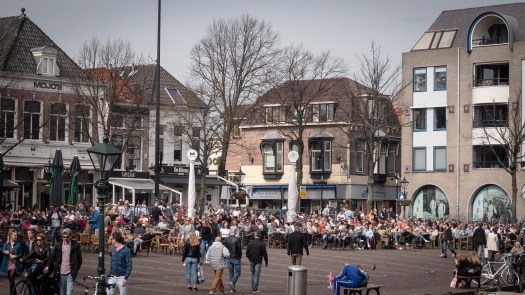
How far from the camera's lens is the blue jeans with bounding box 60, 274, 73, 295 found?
872 inches

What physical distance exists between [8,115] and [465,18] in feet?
111

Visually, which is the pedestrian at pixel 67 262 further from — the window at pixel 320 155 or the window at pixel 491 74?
the window at pixel 320 155

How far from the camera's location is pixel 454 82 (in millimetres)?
70688

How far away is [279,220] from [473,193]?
23.0 meters

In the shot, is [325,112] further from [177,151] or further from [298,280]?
[298,280]

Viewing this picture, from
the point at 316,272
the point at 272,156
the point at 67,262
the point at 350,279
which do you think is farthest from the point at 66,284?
the point at 272,156

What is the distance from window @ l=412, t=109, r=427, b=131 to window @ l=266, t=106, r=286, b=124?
30.8 feet

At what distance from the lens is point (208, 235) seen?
3709cm

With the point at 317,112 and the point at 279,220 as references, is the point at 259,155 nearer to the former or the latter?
the point at 317,112

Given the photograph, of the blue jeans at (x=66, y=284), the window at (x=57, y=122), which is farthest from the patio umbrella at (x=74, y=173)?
the blue jeans at (x=66, y=284)

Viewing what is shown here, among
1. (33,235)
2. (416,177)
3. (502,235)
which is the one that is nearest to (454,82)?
(416,177)

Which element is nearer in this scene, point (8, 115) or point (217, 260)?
point (217, 260)

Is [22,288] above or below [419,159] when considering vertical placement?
below

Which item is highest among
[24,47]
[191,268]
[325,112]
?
[24,47]
